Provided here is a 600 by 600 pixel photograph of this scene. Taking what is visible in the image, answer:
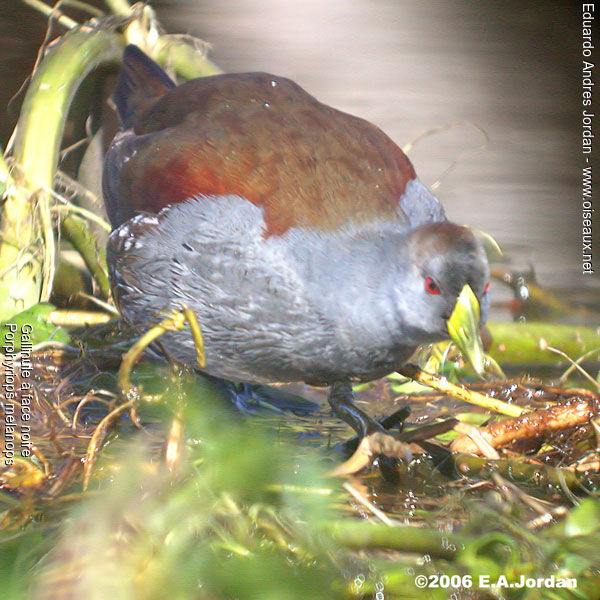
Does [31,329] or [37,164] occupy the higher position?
[37,164]

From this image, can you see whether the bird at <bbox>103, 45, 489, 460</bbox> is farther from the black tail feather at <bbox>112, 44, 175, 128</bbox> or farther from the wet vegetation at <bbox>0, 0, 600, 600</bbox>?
the black tail feather at <bbox>112, 44, 175, 128</bbox>

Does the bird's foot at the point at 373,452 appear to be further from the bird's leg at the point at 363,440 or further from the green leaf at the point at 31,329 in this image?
the green leaf at the point at 31,329

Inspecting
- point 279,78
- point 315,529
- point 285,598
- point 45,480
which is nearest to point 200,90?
point 279,78

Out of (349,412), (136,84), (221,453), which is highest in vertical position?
(136,84)

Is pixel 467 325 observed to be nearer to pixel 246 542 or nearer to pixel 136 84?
pixel 246 542

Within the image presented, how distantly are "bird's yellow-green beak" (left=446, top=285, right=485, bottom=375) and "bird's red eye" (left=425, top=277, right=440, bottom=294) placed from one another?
46 millimetres

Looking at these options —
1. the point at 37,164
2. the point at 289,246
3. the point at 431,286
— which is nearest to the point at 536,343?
the point at 431,286

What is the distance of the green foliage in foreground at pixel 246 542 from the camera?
92 centimetres

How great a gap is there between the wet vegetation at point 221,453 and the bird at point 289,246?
17cm

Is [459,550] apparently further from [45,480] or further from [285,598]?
[45,480]

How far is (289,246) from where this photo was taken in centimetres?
156

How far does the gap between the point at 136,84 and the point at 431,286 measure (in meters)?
1.13

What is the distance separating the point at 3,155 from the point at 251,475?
5.25 ft

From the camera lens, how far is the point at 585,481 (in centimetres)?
147
